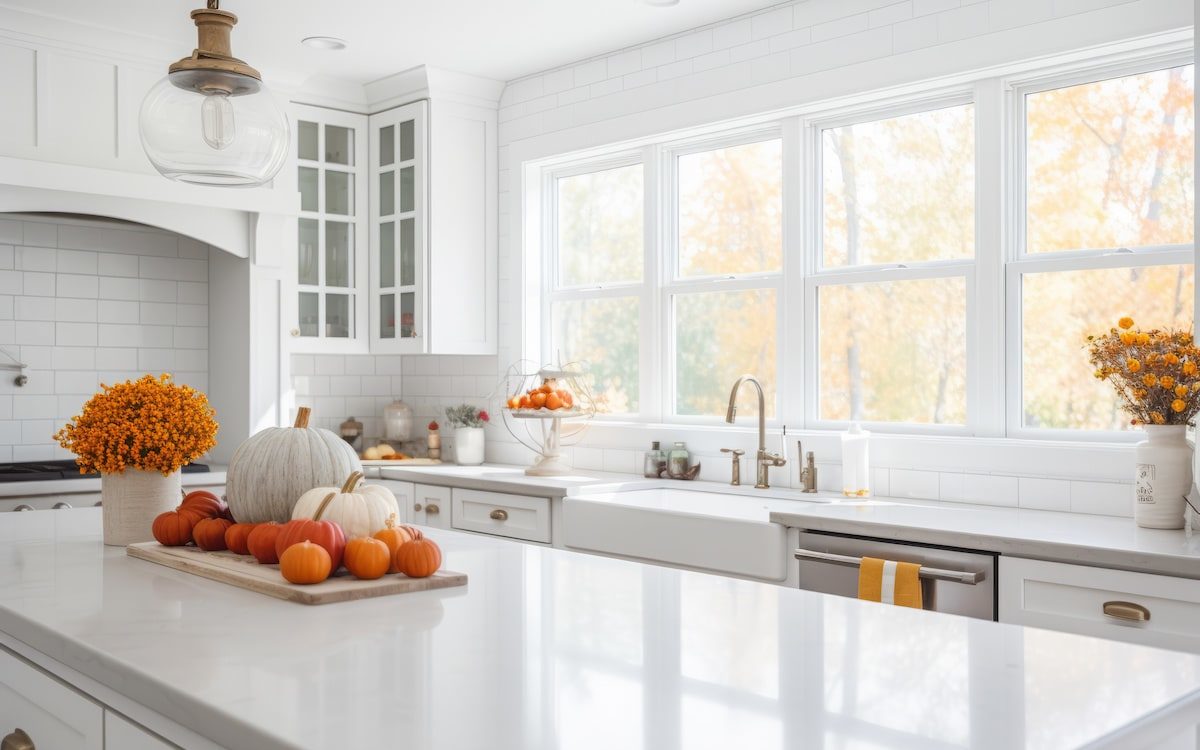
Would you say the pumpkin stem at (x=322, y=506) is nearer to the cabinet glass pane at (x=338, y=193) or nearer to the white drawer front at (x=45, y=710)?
the white drawer front at (x=45, y=710)

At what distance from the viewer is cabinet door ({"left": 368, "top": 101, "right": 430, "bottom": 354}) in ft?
16.8

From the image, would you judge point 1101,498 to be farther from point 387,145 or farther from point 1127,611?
point 387,145

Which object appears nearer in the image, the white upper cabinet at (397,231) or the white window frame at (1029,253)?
the white window frame at (1029,253)

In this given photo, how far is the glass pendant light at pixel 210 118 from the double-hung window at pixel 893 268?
2526mm

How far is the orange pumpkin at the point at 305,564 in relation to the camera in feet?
5.90

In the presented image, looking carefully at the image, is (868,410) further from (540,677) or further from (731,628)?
(540,677)

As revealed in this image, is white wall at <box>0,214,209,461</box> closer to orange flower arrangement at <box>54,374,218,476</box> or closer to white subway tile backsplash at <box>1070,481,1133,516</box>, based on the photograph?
orange flower arrangement at <box>54,374,218,476</box>

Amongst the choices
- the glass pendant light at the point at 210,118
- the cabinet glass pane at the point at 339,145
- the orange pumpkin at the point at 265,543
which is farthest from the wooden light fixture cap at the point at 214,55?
the cabinet glass pane at the point at 339,145

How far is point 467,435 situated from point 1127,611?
3216 mm

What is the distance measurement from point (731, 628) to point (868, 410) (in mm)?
2535

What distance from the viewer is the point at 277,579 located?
1857mm

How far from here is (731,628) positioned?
1583 mm

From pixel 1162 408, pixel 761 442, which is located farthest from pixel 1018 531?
pixel 761 442

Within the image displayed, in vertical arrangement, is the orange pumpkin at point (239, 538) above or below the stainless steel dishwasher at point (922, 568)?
above
